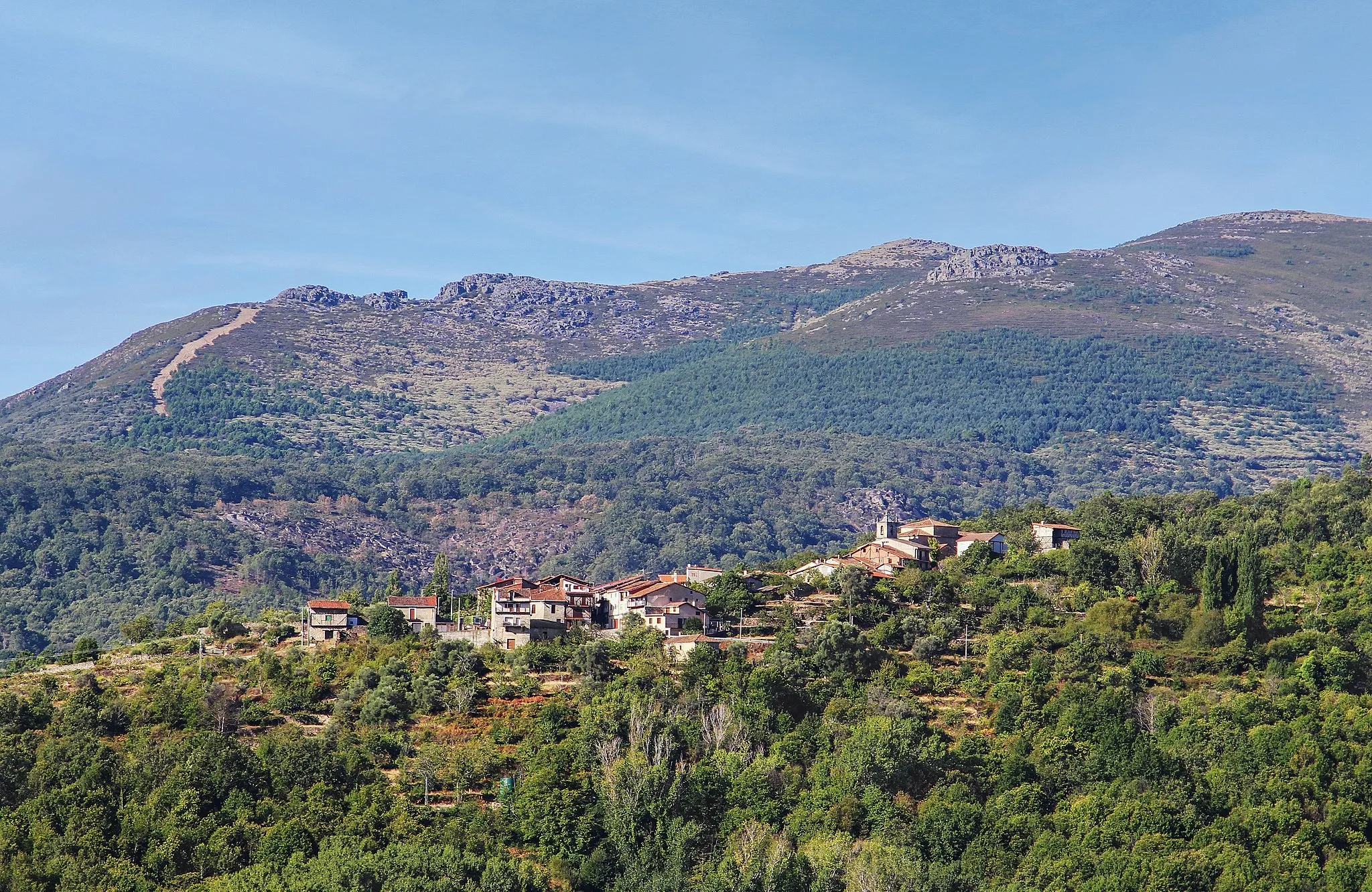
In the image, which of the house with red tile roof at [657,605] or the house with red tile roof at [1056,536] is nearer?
the house with red tile roof at [657,605]

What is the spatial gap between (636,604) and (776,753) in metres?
21.7

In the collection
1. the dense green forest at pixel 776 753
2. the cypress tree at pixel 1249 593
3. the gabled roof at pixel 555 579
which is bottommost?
the dense green forest at pixel 776 753

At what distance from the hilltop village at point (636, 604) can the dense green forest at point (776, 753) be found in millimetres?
2848

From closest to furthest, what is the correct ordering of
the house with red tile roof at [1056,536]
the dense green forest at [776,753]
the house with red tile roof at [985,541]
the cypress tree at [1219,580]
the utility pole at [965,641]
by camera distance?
the dense green forest at [776,753] < the utility pole at [965,641] < the cypress tree at [1219,580] < the house with red tile roof at [985,541] < the house with red tile roof at [1056,536]

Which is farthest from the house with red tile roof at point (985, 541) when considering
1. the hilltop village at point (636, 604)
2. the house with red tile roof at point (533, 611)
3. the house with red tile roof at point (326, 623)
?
the house with red tile roof at point (326, 623)

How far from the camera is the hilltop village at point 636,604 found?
10612 centimetres

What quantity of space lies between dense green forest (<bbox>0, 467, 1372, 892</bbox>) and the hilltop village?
2848 millimetres

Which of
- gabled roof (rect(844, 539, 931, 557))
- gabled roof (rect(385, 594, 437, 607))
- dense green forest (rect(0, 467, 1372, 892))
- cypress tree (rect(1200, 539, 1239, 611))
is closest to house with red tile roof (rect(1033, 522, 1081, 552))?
gabled roof (rect(844, 539, 931, 557))

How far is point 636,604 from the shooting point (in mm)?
109438

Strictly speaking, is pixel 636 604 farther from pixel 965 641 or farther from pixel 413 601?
pixel 965 641

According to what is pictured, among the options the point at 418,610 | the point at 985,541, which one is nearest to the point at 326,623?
the point at 418,610

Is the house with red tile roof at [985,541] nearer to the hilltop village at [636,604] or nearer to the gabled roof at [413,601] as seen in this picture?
the hilltop village at [636,604]

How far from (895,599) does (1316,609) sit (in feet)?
77.8

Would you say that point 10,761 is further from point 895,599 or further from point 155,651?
point 895,599
